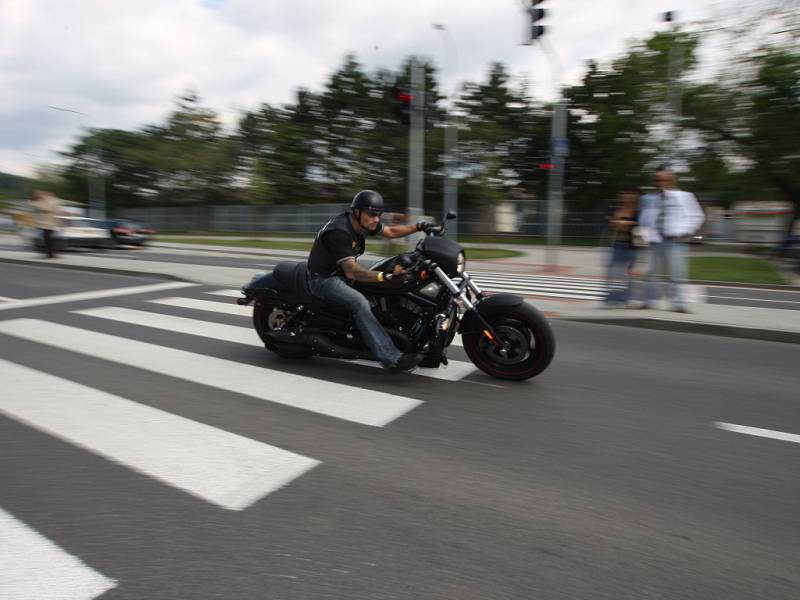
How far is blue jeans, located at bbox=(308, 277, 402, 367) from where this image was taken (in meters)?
4.89

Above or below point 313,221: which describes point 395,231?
below

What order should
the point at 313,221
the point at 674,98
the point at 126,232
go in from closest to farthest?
the point at 126,232 → the point at 674,98 → the point at 313,221

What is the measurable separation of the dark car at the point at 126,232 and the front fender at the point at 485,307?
2014cm

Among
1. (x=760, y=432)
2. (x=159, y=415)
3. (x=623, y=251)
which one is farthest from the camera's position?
(x=623, y=251)

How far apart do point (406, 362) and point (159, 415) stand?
6.18ft

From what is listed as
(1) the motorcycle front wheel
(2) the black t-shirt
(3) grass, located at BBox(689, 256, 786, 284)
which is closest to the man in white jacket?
(1) the motorcycle front wheel

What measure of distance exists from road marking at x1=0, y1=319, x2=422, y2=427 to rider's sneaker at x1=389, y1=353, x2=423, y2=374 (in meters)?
0.28

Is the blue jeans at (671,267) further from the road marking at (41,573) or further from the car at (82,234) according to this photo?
the car at (82,234)

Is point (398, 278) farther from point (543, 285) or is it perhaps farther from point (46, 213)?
point (46, 213)

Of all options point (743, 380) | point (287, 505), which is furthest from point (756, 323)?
point (287, 505)

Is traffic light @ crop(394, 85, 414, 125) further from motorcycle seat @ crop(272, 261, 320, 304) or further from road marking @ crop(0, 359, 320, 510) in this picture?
road marking @ crop(0, 359, 320, 510)

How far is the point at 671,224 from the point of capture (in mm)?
8180

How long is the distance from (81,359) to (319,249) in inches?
101

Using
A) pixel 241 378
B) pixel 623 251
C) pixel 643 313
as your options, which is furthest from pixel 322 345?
pixel 623 251
